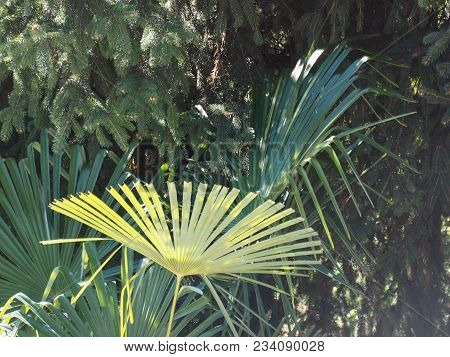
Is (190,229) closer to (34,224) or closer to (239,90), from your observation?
(34,224)

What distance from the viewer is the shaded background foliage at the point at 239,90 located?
2531 mm

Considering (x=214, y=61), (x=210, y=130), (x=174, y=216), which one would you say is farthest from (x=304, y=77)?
(x=174, y=216)

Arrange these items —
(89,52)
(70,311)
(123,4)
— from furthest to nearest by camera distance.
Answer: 1. (89,52)
2. (123,4)
3. (70,311)

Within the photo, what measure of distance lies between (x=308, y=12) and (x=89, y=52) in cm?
117

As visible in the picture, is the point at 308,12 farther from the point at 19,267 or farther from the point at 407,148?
the point at 19,267

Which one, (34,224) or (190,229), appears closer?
(190,229)

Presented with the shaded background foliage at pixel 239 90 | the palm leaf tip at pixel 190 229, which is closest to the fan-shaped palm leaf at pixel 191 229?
the palm leaf tip at pixel 190 229

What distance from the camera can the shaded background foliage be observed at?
99.7 inches

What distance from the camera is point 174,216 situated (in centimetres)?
181

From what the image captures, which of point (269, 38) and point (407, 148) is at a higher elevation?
point (269, 38)

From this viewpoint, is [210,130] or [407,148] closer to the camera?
[210,130]

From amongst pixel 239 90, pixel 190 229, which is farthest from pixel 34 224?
pixel 239 90

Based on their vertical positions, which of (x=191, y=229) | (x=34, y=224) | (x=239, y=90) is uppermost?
(x=239, y=90)

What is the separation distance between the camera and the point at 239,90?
3455 millimetres
